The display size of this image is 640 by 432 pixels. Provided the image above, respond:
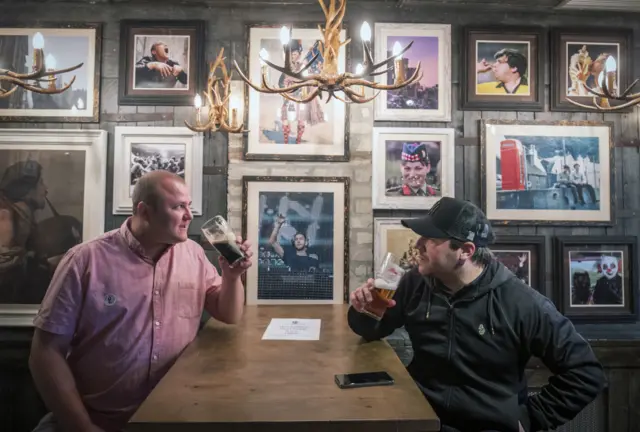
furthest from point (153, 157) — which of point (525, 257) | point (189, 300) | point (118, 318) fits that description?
point (525, 257)

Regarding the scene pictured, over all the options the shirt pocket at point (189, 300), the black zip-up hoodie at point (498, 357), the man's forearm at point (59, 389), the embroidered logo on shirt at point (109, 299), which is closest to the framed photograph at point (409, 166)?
the black zip-up hoodie at point (498, 357)

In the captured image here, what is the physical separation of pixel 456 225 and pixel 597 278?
1.97 metres

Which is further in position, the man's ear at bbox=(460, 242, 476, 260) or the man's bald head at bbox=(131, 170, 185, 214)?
the man's bald head at bbox=(131, 170, 185, 214)

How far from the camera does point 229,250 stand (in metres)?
2.10

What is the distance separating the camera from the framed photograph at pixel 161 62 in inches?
127

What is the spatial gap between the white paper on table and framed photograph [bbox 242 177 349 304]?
26.9 inches

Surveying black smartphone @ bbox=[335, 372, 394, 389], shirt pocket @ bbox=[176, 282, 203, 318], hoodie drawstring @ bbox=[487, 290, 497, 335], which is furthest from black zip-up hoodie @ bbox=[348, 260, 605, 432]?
shirt pocket @ bbox=[176, 282, 203, 318]

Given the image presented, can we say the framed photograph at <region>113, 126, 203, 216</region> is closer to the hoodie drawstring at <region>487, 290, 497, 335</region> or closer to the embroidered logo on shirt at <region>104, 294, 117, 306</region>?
the embroidered logo on shirt at <region>104, 294, 117, 306</region>

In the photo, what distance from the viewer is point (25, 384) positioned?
3.14 metres

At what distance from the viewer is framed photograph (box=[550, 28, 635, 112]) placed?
330 centimetres

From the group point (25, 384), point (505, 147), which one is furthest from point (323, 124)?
point (25, 384)

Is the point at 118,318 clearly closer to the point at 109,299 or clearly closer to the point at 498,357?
the point at 109,299

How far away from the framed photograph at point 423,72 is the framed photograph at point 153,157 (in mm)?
1364

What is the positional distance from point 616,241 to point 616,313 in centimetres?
52
